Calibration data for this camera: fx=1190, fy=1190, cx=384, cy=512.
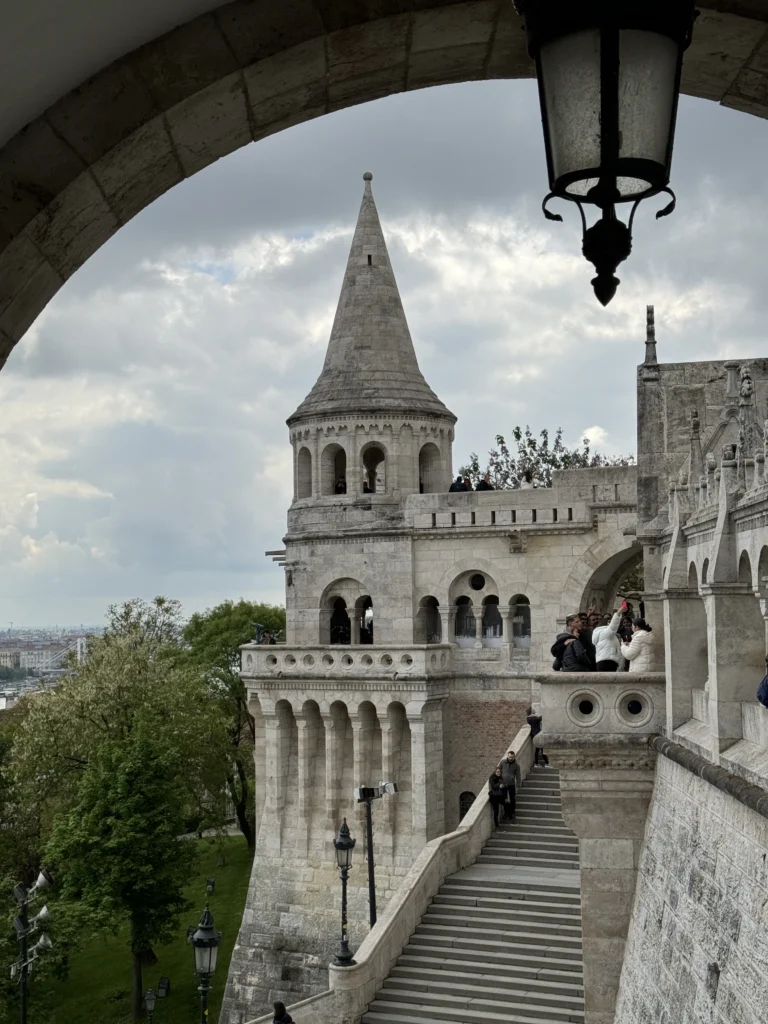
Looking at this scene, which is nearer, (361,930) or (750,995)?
(750,995)

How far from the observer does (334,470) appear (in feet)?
102

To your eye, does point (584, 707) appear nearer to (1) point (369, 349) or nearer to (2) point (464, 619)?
(2) point (464, 619)

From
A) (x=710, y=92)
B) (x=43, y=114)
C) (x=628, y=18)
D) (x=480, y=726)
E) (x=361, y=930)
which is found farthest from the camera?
(x=480, y=726)

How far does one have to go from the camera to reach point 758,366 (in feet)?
56.7

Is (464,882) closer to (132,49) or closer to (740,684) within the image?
(740,684)

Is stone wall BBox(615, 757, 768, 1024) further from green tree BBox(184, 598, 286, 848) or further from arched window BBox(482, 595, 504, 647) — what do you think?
green tree BBox(184, 598, 286, 848)

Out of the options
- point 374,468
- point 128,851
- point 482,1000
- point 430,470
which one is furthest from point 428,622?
point 482,1000

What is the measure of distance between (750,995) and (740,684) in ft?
10.7

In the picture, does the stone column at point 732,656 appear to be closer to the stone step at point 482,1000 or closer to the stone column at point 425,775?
the stone step at point 482,1000

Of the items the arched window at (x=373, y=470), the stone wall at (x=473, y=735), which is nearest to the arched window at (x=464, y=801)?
the stone wall at (x=473, y=735)

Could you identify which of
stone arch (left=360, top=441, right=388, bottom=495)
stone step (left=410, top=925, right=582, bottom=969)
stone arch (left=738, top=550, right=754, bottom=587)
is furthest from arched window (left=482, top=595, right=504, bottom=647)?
stone arch (left=738, top=550, right=754, bottom=587)

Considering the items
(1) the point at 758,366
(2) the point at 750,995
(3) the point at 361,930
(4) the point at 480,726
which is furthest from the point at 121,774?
(2) the point at 750,995

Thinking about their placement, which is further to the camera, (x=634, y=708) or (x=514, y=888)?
(x=514, y=888)

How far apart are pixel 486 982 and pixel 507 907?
79.9 inches
